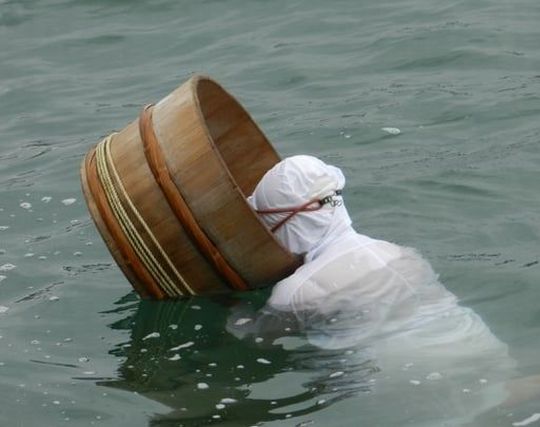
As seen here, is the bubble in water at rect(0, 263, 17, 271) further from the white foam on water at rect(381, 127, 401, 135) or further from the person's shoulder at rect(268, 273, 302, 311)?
the white foam on water at rect(381, 127, 401, 135)

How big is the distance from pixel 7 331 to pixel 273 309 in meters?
1.30

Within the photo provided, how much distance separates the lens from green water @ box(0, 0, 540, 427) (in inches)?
232

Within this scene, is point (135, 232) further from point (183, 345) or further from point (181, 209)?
point (183, 345)

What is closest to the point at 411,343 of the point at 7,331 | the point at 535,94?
the point at 7,331

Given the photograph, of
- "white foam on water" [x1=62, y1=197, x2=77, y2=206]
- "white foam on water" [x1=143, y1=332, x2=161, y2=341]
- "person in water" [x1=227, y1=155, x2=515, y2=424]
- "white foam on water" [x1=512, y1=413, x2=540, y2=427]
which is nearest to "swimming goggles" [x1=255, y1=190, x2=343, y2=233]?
"person in water" [x1=227, y1=155, x2=515, y2=424]

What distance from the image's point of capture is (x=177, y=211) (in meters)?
6.18

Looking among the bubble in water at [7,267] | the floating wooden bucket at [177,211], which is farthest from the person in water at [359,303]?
the bubble in water at [7,267]

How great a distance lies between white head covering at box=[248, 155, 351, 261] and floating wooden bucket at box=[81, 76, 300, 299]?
12 centimetres

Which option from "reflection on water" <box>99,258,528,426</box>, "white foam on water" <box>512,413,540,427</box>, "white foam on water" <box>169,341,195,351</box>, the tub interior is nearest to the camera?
"white foam on water" <box>512,413,540,427</box>

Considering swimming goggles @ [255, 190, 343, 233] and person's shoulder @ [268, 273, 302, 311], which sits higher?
swimming goggles @ [255, 190, 343, 233]

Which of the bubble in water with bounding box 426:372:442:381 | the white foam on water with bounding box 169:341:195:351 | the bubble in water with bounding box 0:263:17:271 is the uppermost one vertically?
the bubble in water with bounding box 0:263:17:271

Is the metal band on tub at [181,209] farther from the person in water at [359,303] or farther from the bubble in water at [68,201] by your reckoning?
the bubble in water at [68,201]

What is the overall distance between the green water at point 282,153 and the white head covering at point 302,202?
469 mm

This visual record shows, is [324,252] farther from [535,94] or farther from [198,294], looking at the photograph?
[535,94]
